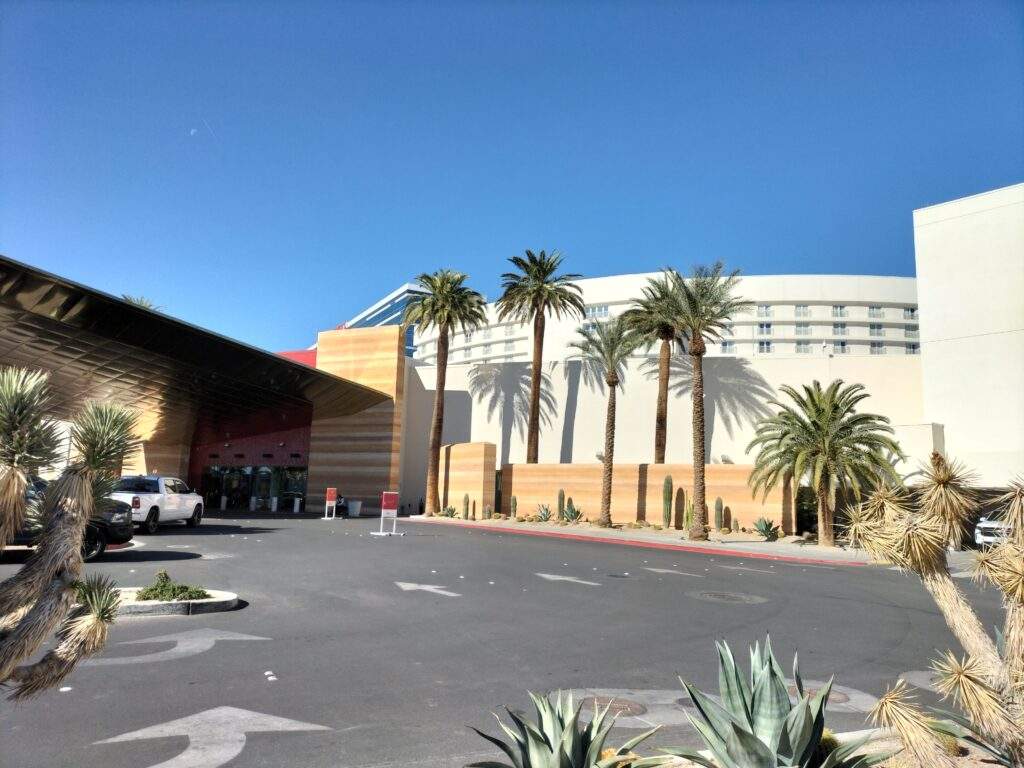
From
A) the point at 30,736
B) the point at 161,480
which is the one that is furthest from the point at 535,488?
the point at 30,736

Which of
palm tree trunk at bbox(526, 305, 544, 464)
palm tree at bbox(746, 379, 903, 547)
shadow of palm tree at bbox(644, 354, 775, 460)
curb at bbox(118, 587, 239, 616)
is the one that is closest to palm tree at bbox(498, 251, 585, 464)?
palm tree trunk at bbox(526, 305, 544, 464)

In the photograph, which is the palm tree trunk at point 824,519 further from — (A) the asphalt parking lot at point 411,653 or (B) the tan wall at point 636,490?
(A) the asphalt parking lot at point 411,653

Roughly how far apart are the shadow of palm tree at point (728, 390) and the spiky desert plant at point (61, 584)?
37.1m

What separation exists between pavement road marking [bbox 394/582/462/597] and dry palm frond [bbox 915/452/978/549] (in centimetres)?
906

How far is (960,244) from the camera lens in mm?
35688

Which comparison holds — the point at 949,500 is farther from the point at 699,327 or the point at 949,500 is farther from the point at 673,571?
the point at 699,327

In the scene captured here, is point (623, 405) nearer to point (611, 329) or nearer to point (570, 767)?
point (611, 329)

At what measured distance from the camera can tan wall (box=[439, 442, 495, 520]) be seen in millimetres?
40688

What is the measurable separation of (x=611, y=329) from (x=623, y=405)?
5628 millimetres

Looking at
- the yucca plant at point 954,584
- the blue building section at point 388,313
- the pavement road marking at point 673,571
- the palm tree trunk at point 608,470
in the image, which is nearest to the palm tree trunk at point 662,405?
the palm tree trunk at point 608,470

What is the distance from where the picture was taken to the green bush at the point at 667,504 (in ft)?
114

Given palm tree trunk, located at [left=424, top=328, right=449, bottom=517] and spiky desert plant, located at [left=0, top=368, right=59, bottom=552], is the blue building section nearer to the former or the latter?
palm tree trunk, located at [left=424, top=328, right=449, bottom=517]

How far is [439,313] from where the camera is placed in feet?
136

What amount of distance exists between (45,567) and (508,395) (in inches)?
1630
